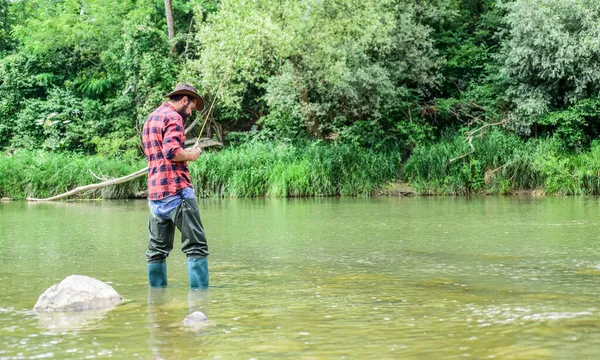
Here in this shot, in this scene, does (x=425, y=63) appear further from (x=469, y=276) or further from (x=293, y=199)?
(x=469, y=276)

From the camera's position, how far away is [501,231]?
12117 millimetres

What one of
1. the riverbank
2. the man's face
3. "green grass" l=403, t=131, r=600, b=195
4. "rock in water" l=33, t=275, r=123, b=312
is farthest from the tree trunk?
"rock in water" l=33, t=275, r=123, b=312

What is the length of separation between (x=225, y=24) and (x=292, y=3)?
2170mm

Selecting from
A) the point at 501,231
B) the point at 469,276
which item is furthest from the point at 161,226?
the point at 501,231

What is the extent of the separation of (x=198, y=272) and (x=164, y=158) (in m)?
1.05

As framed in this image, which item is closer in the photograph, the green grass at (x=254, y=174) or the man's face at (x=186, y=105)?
the man's face at (x=186, y=105)

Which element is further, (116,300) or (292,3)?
(292,3)

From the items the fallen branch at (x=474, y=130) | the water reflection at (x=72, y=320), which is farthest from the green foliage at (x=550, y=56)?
the water reflection at (x=72, y=320)

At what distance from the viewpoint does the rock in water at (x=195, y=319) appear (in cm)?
554

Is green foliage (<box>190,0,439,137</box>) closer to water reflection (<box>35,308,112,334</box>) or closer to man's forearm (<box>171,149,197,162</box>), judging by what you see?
man's forearm (<box>171,149,197,162</box>)

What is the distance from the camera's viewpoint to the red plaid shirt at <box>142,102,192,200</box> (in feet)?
22.9

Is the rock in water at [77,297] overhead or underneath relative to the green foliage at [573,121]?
underneath

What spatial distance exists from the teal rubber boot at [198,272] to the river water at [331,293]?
0.15m

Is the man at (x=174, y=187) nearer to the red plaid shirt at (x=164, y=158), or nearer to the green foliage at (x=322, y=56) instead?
the red plaid shirt at (x=164, y=158)
